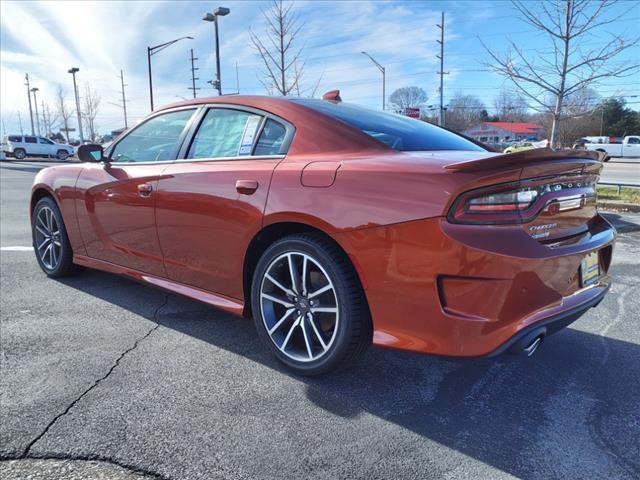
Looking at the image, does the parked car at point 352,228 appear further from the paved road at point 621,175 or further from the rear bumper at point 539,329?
the paved road at point 621,175

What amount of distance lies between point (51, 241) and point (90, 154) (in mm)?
1076

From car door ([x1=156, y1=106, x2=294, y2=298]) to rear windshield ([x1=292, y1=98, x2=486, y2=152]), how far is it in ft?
1.18

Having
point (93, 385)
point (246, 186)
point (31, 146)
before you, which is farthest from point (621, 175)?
point (31, 146)

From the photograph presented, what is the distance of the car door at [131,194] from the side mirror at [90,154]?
5 cm

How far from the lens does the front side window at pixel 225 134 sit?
10.1ft

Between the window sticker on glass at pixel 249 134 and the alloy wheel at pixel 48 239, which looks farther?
the alloy wheel at pixel 48 239

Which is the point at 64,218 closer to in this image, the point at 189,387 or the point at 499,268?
the point at 189,387

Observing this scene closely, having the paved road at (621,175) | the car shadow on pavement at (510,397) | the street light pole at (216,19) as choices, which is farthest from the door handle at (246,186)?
the street light pole at (216,19)

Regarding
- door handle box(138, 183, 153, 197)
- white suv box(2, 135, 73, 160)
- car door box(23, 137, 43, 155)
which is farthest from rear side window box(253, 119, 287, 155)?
car door box(23, 137, 43, 155)

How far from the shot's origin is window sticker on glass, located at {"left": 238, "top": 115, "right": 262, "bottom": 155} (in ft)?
10.0

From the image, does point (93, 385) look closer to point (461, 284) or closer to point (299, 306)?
point (299, 306)

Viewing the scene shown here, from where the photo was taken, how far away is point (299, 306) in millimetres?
2775

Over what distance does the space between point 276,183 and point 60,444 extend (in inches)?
62.0

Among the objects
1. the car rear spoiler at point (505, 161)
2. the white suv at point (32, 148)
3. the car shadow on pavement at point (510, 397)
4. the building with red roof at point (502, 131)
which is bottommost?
the car shadow on pavement at point (510, 397)
